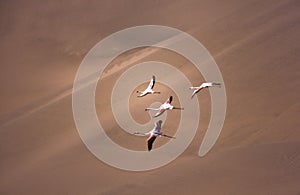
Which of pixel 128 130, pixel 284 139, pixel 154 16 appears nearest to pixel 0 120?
pixel 128 130

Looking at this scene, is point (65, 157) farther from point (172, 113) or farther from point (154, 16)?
point (154, 16)

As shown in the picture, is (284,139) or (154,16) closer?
(284,139)

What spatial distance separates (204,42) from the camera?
17.5 m

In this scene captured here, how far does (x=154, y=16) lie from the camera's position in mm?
20031

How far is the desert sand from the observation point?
33.7 ft

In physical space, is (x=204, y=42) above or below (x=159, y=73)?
above

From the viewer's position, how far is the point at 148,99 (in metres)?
14.1

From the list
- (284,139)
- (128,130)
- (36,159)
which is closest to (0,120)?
(36,159)

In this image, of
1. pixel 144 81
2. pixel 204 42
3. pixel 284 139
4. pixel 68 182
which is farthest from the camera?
pixel 204 42

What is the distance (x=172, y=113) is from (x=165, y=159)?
253 centimetres

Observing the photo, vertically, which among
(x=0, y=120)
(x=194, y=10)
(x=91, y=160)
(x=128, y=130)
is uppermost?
(x=194, y=10)

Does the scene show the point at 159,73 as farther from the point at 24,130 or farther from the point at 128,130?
the point at 24,130

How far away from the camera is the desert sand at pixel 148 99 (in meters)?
10.3

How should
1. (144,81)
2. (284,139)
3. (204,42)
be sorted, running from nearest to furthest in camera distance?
(284,139) → (144,81) → (204,42)
